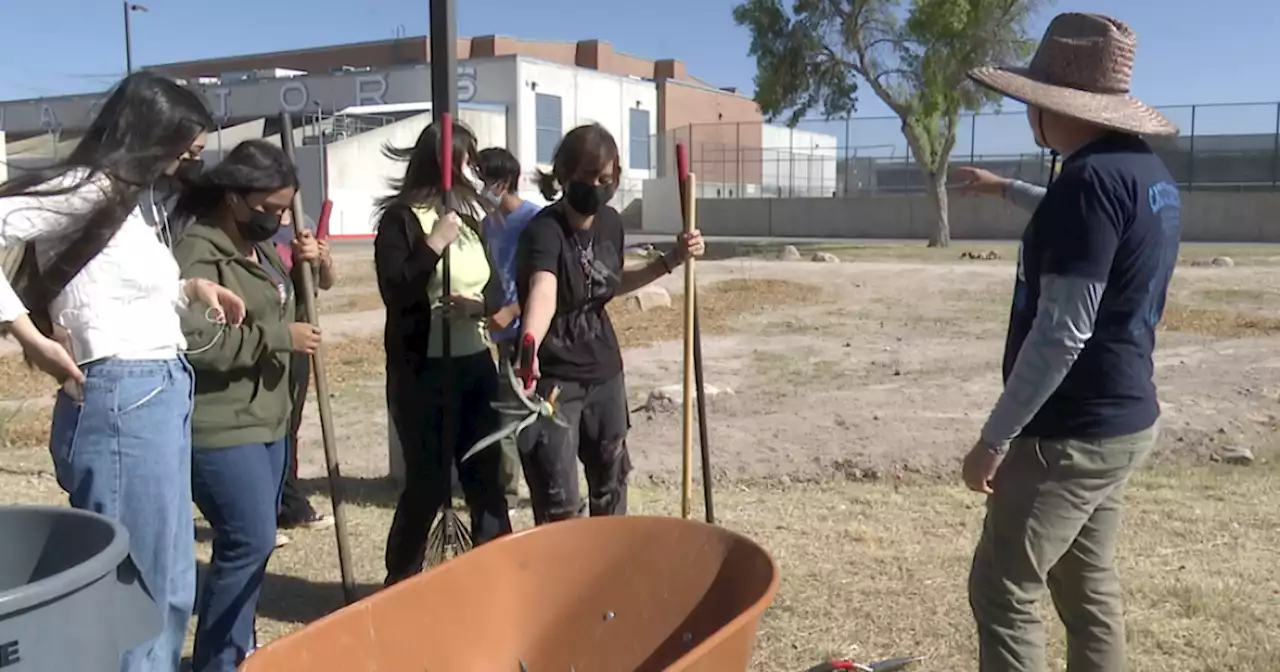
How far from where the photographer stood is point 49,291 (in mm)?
2375

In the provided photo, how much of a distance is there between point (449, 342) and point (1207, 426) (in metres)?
4.96

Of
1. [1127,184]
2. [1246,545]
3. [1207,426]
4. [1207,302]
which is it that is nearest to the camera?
[1127,184]

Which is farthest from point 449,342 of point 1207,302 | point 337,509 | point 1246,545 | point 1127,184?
point 1207,302

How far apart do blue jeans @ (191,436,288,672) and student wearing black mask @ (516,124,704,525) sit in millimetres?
782

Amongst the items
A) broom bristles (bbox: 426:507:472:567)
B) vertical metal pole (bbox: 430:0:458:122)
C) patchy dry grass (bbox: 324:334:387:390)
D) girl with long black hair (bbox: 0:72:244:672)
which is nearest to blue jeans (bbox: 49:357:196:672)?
girl with long black hair (bbox: 0:72:244:672)

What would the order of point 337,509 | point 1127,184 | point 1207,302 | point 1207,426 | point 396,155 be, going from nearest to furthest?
point 1127,184
point 337,509
point 396,155
point 1207,426
point 1207,302

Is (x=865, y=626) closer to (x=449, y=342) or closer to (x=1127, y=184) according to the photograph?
(x=449, y=342)

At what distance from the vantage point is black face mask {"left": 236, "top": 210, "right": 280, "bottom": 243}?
2.99m

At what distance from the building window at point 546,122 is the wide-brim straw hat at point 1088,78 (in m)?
38.3

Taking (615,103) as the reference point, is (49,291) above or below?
below

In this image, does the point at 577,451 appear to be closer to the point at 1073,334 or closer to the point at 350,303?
the point at 1073,334

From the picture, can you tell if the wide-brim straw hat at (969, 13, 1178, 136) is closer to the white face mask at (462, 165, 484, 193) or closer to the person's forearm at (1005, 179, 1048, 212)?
the person's forearm at (1005, 179, 1048, 212)

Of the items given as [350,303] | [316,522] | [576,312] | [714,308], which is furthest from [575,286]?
[350,303]

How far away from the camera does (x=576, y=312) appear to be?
3502 millimetres
